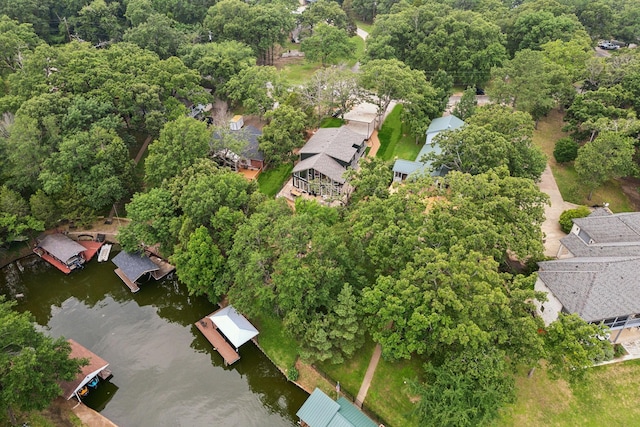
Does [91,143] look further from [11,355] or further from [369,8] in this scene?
[369,8]

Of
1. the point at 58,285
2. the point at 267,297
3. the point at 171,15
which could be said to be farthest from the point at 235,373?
the point at 171,15

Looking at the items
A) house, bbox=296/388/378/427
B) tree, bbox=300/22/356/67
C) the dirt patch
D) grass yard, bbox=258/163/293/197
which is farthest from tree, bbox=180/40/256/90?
the dirt patch

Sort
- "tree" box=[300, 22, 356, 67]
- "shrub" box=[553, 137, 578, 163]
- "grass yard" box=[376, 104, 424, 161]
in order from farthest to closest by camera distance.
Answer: "tree" box=[300, 22, 356, 67] → "grass yard" box=[376, 104, 424, 161] → "shrub" box=[553, 137, 578, 163]

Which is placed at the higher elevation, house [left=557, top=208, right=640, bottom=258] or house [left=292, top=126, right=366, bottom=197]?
house [left=557, top=208, right=640, bottom=258]

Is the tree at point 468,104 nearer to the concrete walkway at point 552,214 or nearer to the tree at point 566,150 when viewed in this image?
the tree at point 566,150

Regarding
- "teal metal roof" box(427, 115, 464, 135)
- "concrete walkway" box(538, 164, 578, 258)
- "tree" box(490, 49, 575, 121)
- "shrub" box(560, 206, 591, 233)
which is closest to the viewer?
"concrete walkway" box(538, 164, 578, 258)

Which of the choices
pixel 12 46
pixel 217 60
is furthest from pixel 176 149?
pixel 12 46

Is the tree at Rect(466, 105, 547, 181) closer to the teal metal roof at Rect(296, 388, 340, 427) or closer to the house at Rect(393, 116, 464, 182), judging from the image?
the house at Rect(393, 116, 464, 182)
